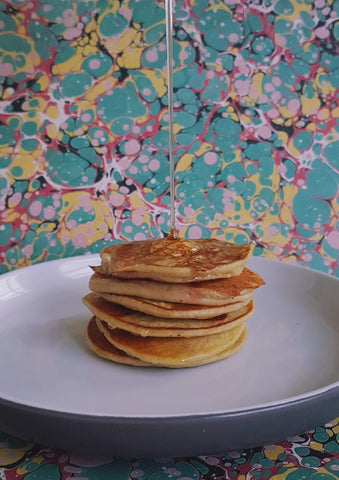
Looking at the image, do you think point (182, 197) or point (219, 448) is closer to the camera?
point (219, 448)

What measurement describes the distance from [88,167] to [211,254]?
92 centimetres

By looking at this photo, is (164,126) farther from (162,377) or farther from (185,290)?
(162,377)

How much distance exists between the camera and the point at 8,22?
202cm

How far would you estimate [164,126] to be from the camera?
220cm

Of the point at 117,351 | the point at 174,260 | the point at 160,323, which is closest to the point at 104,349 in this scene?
the point at 117,351

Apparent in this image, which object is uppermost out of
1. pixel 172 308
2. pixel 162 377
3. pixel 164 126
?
pixel 164 126

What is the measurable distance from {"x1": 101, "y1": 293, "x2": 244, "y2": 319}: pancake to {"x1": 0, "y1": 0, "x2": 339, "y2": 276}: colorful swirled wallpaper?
3.12 ft

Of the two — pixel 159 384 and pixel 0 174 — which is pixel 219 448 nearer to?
pixel 159 384

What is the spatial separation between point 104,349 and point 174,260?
0.25 meters

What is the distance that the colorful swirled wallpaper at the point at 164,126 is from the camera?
2.09 m

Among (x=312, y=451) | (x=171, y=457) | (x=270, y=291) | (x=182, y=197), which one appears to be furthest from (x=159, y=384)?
(x=182, y=197)

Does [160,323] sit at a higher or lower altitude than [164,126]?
lower

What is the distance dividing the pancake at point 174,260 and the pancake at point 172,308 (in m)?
0.05

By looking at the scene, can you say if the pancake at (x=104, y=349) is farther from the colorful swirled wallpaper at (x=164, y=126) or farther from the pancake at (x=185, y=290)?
the colorful swirled wallpaper at (x=164, y=126)
